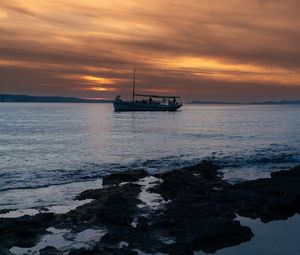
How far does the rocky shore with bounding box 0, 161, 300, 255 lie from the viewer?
34.9 feet

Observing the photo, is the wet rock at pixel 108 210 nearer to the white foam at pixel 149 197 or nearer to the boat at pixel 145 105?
the white foam at pixel 149 197

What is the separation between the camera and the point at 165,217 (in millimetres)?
12570

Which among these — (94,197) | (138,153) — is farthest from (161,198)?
(138,153)

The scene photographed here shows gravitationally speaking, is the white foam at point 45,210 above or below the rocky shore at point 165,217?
below

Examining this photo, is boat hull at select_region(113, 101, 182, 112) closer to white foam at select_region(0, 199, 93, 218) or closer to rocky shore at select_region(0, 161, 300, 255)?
rocky shore at select_region(0, 161, 300, 255)

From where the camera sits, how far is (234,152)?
33938 millimetres

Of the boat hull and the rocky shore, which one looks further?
the boat hull

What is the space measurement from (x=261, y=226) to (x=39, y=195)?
894 cm

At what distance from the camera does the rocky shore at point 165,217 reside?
1065cm

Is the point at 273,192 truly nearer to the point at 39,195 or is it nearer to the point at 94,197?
the point at 94,197

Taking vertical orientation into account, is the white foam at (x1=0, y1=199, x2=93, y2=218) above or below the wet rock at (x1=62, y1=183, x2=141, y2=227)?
below

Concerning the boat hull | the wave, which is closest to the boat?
the boat hull

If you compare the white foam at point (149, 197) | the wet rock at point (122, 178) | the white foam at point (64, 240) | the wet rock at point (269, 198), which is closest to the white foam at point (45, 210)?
the white foam at point (149, 197)

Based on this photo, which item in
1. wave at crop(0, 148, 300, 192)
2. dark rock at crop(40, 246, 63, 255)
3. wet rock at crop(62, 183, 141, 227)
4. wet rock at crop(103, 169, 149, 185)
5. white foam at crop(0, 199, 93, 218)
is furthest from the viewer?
wave at crop(0, 148, 300, 192)
